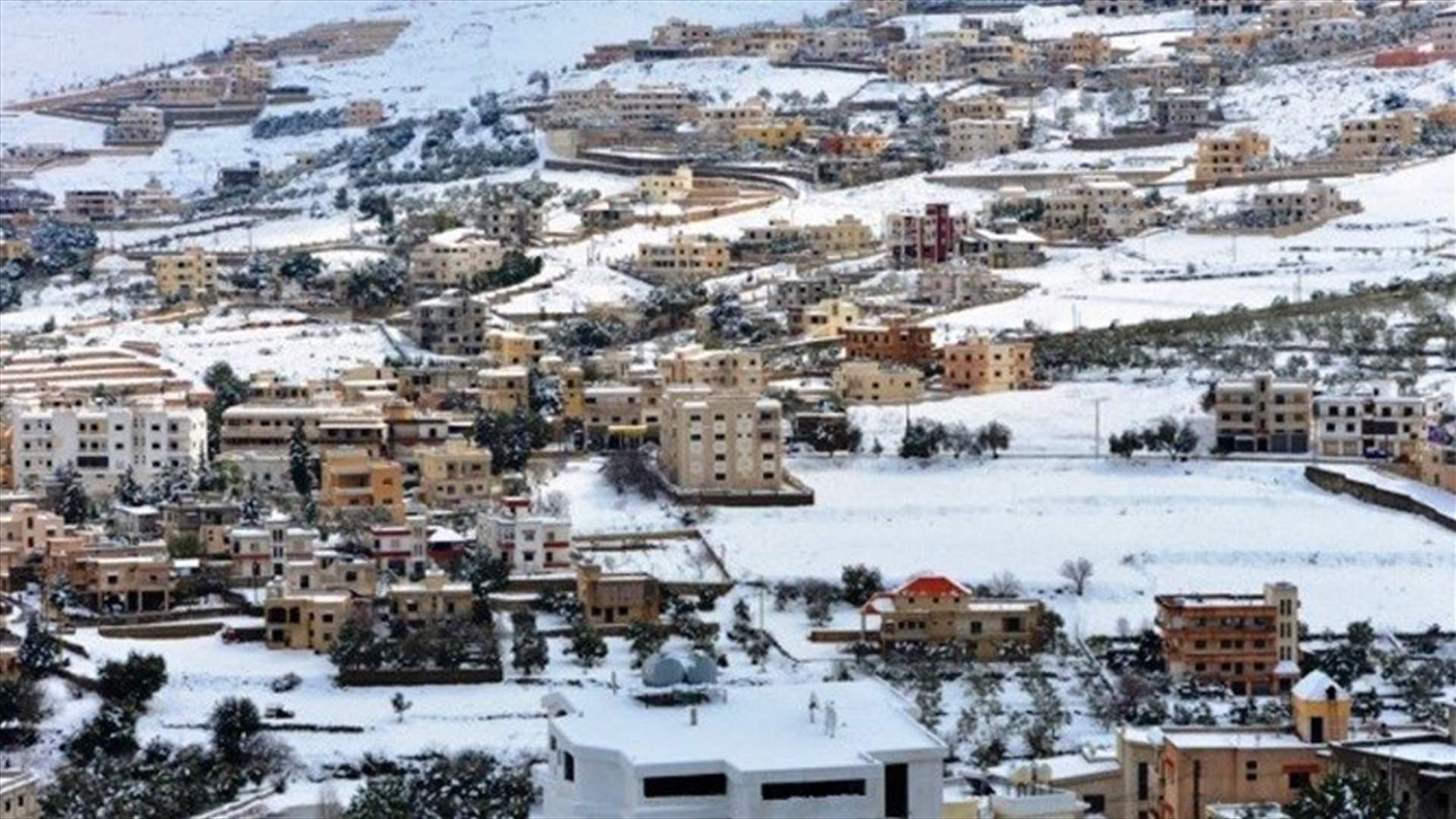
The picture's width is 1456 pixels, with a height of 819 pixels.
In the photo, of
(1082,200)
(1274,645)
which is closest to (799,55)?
(1082,200)

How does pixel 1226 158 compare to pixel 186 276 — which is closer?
pixel 186 276

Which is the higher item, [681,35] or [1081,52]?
[1081,52]

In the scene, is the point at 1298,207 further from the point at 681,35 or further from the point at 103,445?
the point at 681,35

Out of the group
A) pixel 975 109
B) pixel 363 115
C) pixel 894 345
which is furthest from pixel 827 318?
pixel 363 115

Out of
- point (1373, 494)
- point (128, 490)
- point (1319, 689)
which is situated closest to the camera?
point (1319, 689)

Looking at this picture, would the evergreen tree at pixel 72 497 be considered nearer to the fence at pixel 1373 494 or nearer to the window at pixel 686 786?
the fence at pixel 1373 494

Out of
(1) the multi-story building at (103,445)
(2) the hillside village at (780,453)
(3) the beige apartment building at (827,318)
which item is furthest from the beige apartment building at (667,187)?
(1) the multi-story building at (103,445)
